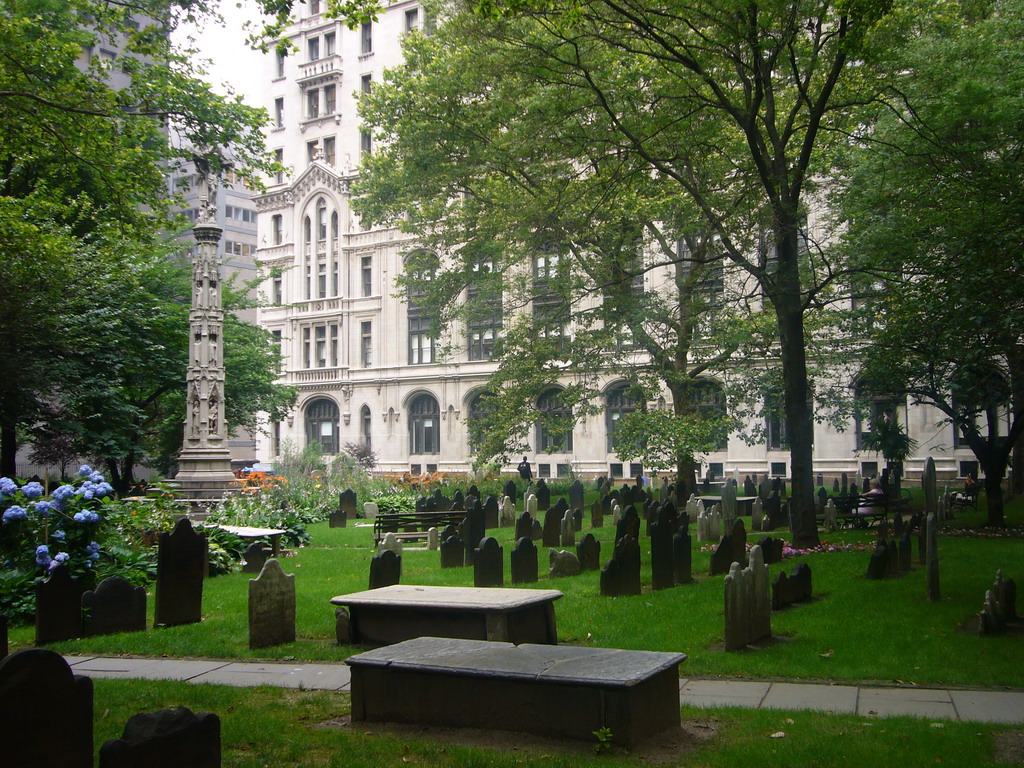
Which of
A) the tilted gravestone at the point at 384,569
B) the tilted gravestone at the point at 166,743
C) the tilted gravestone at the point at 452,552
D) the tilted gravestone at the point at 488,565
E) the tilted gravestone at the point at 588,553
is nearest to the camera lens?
the tilted gravestone at the point at 166,743

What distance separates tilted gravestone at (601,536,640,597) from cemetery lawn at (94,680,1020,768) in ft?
17.1

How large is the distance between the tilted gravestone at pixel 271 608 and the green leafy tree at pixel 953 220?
8.83m

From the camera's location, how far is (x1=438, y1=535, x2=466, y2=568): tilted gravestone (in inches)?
620

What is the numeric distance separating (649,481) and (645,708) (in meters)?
34.9

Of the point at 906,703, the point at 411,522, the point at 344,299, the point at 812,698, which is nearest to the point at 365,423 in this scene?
the point at 344,299

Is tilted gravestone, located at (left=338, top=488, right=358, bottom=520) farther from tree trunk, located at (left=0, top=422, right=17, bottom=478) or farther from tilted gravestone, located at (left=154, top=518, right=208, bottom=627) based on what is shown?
tilted gravestone, located at (left=154, top=518, right=208, bottom=627)

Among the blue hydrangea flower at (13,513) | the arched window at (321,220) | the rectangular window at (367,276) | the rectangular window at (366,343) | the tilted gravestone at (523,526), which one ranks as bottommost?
the tilted gravestone at (523,526)

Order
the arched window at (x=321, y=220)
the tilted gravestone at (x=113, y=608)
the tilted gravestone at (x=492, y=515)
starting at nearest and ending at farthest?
the tilted gravestone at (x=113, y=608) → the tilted gravestone at (x=492, y=515) → the arched window at (x=321, y=220)

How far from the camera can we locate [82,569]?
460 inches

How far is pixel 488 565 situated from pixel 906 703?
21.6 ft

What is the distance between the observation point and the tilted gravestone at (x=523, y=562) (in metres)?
13.4

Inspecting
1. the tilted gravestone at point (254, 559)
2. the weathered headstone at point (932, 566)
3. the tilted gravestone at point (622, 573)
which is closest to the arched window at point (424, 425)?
the tilted gravestone at point (254, 559)

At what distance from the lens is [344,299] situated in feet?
185

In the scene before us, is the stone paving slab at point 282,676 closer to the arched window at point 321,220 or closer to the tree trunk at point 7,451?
the tree trunk at point 7,451
